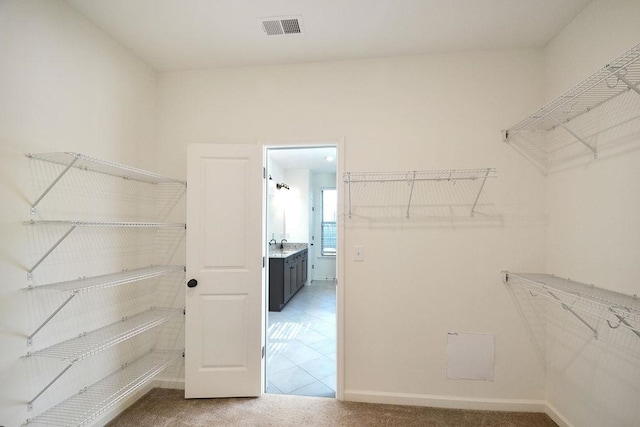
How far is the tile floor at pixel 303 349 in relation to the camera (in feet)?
8.31

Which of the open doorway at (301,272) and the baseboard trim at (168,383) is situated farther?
the open doorway at (301,272)

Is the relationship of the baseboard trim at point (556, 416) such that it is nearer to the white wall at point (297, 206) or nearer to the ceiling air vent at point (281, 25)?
the ceiling air vent at point (281, 25)

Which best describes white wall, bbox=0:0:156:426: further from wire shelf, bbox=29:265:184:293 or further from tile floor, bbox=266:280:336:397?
tile floor, bbox=266:280:336:397

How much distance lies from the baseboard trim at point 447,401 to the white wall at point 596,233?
17 cm

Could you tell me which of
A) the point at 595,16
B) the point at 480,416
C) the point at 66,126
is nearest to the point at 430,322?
the point at 480,416

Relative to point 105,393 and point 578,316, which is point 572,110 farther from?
point 105,393

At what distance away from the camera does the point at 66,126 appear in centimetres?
175

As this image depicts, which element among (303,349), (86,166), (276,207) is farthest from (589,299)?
(276,207)

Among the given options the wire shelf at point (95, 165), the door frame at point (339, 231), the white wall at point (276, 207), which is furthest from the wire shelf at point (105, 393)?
the white wall at point (276, 207)

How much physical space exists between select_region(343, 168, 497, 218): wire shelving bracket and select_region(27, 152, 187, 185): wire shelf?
1481 millimetres

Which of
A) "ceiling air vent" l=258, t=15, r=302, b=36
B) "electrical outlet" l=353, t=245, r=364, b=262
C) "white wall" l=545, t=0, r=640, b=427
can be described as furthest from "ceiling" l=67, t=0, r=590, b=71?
"electrical outlet" l=353, t=245, r=364, b=262

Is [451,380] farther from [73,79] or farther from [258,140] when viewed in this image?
[73,79]

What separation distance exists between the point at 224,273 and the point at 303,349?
1.62 metres

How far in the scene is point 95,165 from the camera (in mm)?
1848
